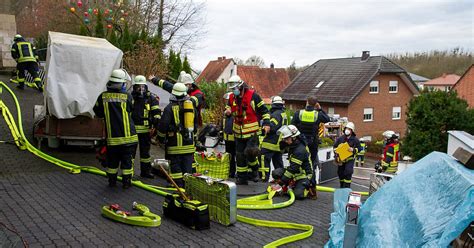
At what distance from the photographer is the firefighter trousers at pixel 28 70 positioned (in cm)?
1250

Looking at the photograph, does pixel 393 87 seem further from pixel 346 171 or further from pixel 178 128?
pixel 178 128

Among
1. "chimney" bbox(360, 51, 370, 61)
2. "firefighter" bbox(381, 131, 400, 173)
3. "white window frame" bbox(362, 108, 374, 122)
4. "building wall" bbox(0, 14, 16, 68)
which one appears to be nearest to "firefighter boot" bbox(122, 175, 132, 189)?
"firefighter" bbox(381, 131, 400, 173)

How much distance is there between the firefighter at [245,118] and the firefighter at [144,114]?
4.71ft

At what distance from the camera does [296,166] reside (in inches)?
291

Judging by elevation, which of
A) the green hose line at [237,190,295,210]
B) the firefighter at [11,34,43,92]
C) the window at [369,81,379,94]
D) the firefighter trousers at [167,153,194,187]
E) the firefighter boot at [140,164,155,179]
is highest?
the firefighter at [11,34,43,92]

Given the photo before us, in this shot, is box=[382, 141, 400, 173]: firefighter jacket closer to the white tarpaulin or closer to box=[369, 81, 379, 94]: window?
the white tarpaulin

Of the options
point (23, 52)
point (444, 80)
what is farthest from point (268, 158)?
point (444, 80)

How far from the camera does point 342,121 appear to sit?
1867cm

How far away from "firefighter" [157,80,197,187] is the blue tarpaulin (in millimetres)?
3133

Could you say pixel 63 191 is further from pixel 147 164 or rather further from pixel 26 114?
pixel 26 114

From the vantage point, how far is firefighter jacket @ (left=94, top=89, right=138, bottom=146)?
258 inches

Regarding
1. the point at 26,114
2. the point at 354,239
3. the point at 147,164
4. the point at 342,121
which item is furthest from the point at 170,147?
the point at 342,121

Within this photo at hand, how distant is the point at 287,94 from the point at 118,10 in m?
21.8

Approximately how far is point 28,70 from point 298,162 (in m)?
9.38
